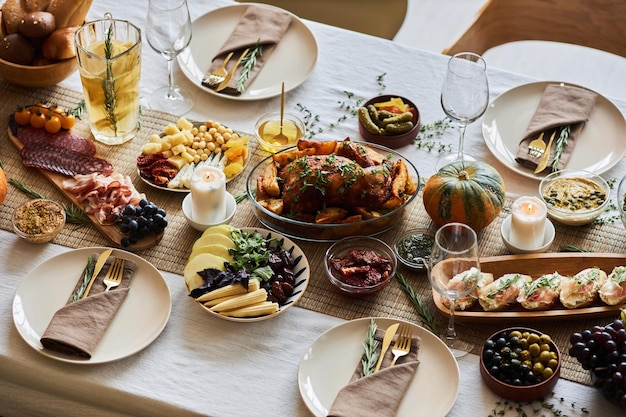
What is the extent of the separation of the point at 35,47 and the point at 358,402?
62.8 inches

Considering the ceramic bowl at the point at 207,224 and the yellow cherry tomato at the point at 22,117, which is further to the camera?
the yellow cherry tomato at the point at 22,117

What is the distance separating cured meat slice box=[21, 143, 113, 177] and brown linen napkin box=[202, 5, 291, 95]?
0.48 m

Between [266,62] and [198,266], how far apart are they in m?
1.00

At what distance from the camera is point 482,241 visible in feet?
7.54

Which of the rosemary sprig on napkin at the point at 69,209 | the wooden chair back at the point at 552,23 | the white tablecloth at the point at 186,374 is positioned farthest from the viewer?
the wooden chair back at the point at 552,23

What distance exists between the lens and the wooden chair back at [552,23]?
3.08m

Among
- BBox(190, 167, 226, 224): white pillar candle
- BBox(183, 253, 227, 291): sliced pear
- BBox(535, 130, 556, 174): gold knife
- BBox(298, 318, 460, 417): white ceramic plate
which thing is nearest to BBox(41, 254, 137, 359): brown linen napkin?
BBox(183, 253, 227, 291): sliced pear

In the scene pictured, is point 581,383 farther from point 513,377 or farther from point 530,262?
point 530,262

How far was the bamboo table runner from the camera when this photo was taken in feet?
6.79

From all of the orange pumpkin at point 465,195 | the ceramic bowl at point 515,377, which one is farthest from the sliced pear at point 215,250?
the ceramic bowl at point 515,377

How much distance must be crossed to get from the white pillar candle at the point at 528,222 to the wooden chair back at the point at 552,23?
99 centimetres

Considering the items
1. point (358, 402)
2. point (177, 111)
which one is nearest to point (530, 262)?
point (358, 402)

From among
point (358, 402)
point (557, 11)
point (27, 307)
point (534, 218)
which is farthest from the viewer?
point (557, 11)

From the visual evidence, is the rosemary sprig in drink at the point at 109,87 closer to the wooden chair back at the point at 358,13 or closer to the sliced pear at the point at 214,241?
the sliced pear at the point at 214,241
